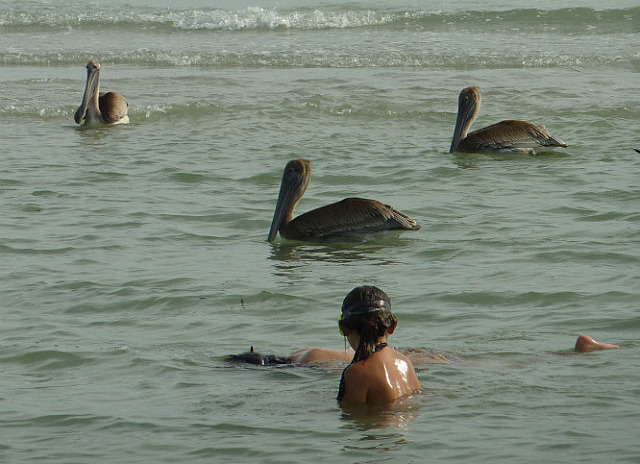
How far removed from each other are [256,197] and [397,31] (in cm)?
1489

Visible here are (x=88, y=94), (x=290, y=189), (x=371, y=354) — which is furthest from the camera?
(x=88, y=94)

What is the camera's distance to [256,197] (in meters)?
11.4

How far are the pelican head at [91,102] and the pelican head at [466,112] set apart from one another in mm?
4930

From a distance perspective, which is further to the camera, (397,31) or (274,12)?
(274,12)

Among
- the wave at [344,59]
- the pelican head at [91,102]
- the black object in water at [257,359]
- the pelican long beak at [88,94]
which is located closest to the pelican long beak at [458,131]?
the pelican head at [91,102]

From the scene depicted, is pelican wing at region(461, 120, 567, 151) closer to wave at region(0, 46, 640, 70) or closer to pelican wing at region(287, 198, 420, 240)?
pelican wing at region(287, 198, 420, 240)

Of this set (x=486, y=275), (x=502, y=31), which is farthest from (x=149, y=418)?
(x=502, y=31)

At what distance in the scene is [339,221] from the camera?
9.80 meters

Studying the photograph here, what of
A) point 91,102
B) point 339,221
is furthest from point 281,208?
point 91,102

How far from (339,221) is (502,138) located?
4.40m

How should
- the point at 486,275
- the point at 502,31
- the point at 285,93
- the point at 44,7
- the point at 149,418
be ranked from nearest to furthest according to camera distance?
the point at 149,418 → the point at 486,275 → the point at 285,93 → the point at 502,31 → the point at 44,7

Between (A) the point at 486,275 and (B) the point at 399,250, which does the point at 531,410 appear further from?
(B) the point at 399,250

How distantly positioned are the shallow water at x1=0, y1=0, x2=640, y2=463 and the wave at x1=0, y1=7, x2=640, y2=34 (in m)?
4.97

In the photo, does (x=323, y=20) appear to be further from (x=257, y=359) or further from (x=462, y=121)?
(x=257, y=359)
